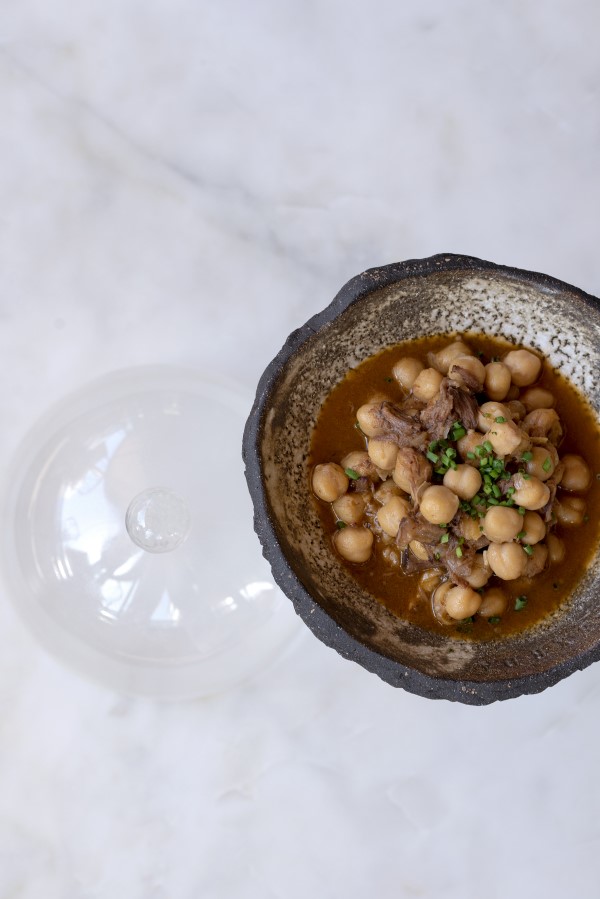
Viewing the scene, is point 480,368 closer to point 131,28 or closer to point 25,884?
point 131,28

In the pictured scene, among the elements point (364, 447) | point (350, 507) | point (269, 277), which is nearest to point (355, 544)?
point (350, 507)

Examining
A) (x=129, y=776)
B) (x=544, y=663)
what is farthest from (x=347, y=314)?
(x=129, y=776)

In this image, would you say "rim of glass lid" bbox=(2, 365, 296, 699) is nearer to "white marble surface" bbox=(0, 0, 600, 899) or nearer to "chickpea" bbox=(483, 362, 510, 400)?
"white marble surface" bbox=(0, 0, 600, 899)

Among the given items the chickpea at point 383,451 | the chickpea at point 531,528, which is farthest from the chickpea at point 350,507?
the chickpea at point 531,528

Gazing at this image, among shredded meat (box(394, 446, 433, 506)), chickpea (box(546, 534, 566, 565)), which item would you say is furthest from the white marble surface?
shredded meat (box(394, 446, 433, 506))

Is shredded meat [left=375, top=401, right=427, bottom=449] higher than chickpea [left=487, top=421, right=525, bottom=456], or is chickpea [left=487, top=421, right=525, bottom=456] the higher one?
chickpea [left=487, top=421, right=525, bottom=456]

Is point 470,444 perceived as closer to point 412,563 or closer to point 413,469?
point 413,469

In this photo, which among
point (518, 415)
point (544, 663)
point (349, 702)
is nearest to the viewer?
point (544, 663)

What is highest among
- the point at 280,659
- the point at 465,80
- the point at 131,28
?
the point at 465,80
